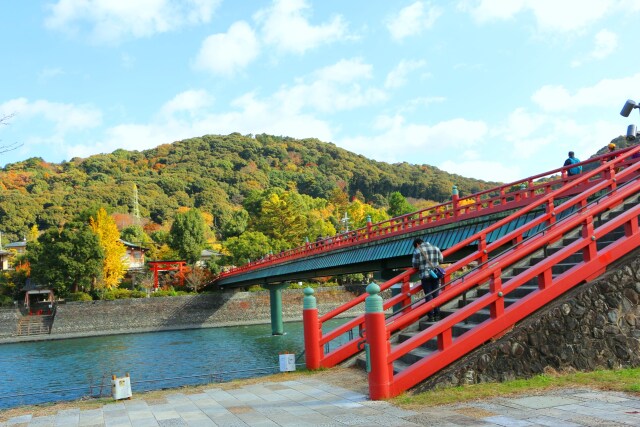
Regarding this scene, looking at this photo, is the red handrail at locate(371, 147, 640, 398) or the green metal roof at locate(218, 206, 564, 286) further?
the green metal roof at locate(218, 206, 564, 286)

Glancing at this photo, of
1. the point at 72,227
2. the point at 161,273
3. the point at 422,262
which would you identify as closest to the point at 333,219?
the point at 161,273

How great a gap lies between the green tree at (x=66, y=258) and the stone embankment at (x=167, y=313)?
11.6 feet

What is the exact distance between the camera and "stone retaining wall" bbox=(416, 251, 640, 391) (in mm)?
8633

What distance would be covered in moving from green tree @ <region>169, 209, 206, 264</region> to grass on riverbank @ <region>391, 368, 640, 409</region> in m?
60.3

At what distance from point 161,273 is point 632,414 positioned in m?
62.3

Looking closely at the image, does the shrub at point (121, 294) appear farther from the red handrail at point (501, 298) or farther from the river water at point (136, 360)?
the red handrail at point (501, 298)

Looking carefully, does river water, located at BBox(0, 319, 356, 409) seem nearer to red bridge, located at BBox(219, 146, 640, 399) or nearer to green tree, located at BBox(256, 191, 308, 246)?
red bridge, located at BBox(219, 146, 640, 399)

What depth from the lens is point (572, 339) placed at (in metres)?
8.88

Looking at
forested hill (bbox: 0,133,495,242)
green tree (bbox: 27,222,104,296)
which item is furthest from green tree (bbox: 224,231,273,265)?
forested hill (bbox: 0,133,495,242)

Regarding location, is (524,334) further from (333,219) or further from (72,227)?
(333,219)

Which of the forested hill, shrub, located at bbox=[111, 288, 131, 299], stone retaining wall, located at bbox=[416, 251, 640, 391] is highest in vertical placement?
the forested hill

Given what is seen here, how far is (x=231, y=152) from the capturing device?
165375 millimetres

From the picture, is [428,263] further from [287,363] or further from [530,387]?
[287,363]

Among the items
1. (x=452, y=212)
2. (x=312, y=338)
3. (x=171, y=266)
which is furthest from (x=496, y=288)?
(x=171, y=266)
